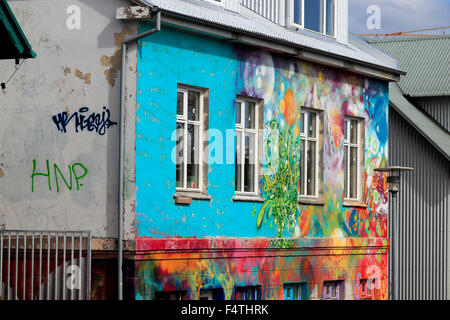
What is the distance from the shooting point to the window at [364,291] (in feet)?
77.3

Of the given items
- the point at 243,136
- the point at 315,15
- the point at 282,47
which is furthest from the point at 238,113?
the point at 315,15

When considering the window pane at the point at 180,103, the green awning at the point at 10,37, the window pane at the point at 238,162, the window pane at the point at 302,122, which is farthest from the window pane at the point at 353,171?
the green awning at the point at 10,37

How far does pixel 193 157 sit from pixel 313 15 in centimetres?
631

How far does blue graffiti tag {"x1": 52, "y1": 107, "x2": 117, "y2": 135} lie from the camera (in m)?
17.4

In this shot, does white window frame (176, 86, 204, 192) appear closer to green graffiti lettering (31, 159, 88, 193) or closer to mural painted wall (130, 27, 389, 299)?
mural painted wall (130, 27, 389, 299)

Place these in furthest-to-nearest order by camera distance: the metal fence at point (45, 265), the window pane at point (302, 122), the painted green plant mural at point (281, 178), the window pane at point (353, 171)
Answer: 1. the window pane at point (353, 171)
2. the window pane at point (302, 122)
3. the painted green plant mural at point (281, 178)
4. the metal fence at point (45, 265)

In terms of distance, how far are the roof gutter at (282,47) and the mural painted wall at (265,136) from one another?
0.74ft

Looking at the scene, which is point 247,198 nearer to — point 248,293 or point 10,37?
point 248,293

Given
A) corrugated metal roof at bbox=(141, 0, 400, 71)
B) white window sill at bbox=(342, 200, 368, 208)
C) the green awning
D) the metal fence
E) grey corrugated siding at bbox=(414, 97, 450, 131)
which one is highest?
corrugated metal roof at bbox=(141, 0, 400, 71)

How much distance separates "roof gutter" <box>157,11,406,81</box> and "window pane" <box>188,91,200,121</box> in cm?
108

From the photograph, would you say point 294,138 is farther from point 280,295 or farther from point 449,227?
point 449,227

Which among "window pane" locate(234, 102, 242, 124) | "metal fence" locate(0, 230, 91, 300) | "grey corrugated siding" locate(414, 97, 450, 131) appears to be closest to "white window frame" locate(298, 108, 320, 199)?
"window pane" locate(234, 102, 242, 124)

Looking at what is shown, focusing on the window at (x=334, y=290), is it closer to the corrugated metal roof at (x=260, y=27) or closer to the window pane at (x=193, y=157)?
the corrugated metal roof at (x=260, y=27)

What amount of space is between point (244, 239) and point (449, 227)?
1183cm
